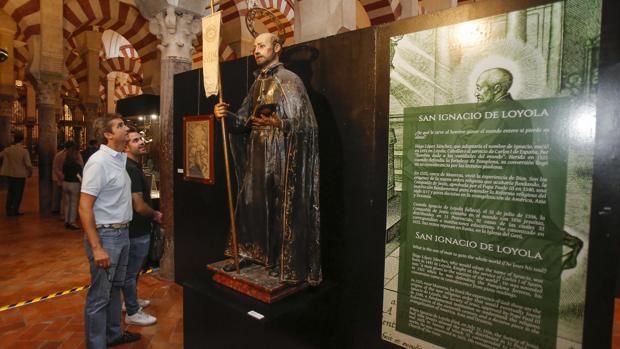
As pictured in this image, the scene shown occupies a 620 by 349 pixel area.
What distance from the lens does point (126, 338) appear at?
10.5ft

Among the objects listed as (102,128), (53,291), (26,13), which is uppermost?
(26,13)

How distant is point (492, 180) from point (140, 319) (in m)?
3.28

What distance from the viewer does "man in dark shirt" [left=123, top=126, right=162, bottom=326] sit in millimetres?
3270

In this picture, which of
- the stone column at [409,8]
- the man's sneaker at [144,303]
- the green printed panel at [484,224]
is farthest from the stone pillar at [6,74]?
the green printed panel at [484,224]

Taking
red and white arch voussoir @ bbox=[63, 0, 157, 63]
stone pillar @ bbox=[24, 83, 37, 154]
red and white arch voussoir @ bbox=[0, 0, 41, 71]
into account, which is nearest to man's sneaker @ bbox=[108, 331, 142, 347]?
red and white arch voussoir @ bbox=[63, 0, 157, 63]

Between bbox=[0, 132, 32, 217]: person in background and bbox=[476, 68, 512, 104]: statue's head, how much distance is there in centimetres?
912

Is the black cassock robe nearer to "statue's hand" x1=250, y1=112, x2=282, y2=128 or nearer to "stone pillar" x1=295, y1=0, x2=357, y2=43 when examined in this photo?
"statue's hand" x1=250, y1=112, x2=282, y2=128

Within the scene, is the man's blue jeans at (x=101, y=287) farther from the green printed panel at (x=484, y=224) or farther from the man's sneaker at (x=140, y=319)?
the green printed panel at (x=484, y=224)

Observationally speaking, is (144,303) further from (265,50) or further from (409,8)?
(409,8)

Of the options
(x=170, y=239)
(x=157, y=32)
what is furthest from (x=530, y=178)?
(x=157, y=32)

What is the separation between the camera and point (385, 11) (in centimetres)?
Result: 655

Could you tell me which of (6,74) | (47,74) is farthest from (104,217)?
(6,74)

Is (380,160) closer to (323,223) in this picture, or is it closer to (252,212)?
(323,223)

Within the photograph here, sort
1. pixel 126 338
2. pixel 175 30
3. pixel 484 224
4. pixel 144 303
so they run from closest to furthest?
pixel 484 224 < pixel 126 338 < pixel 144 303 < pixel 175 30
